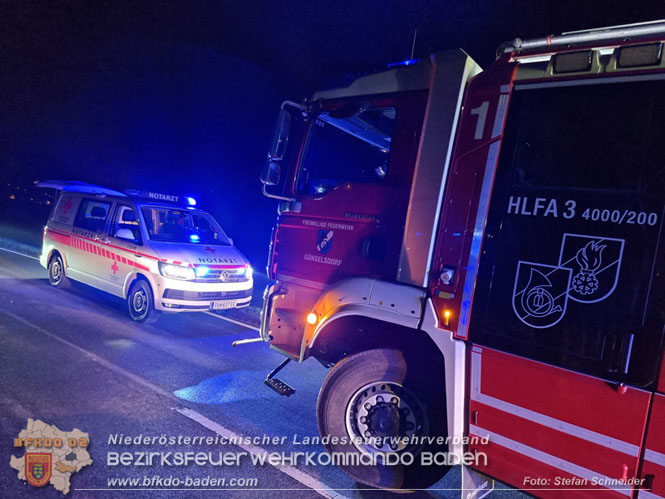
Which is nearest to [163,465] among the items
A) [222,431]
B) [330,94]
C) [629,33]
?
[222,431]

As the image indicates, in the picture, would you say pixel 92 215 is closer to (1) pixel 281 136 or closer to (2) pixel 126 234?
(2) pixel 126 234

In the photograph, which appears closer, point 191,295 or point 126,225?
point 191,295

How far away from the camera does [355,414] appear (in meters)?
3.37

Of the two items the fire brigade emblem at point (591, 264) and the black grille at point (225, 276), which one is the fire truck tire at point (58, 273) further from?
the fire brigade emblem at point (591, 264)

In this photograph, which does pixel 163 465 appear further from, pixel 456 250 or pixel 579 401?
pixel 579 401

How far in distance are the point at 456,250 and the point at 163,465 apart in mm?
2854

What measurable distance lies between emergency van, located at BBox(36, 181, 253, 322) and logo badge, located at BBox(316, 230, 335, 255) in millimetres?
3535

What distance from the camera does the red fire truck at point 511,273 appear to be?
7.44ft

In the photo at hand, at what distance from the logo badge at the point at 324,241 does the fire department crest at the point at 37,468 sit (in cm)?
280

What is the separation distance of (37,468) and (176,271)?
3.90 meters

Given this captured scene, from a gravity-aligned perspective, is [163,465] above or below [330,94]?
below

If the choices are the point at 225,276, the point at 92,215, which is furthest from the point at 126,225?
the point at 225,276

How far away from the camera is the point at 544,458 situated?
8.18 ft

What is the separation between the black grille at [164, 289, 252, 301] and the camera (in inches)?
261
